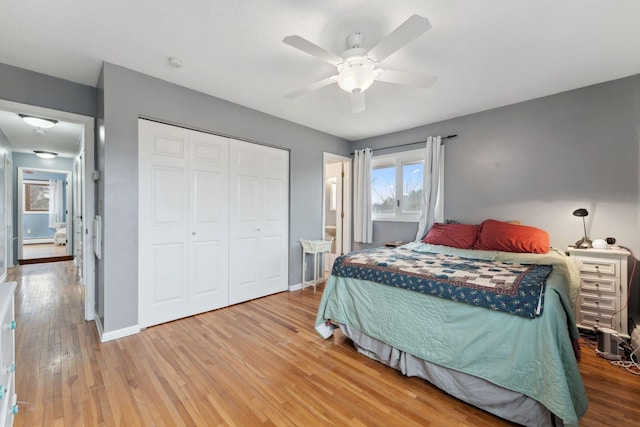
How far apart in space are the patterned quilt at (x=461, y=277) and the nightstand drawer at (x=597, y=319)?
98 cm

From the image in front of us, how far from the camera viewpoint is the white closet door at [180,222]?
8.81 ft

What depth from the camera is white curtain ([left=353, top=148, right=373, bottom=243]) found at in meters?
4.60

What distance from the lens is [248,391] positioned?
1.79m

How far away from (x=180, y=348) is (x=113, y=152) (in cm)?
Result: 190

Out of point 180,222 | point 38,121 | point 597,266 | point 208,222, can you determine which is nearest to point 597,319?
point 597,266

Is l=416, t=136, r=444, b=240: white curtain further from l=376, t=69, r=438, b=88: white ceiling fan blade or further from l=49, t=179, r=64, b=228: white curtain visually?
l=49, t=179, r=64, b=228: white curtain

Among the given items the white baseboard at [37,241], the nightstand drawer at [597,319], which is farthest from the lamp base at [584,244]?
the white baseboard at [37,241]

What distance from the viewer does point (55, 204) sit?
8836 mm

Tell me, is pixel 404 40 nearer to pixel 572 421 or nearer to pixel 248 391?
pixel 572 421

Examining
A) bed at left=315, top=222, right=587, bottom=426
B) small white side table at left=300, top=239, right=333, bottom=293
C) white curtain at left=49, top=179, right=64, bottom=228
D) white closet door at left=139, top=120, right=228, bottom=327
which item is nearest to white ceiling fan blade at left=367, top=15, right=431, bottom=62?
bed at left=315, top=222, right=587, bottom=426

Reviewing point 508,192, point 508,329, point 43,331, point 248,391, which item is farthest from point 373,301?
point 43,331

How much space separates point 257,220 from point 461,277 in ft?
8.53

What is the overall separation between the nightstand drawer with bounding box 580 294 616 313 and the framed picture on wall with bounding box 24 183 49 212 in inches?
523

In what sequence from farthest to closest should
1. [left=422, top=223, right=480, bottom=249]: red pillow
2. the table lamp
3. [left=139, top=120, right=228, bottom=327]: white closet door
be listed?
[left=422, top=223, right=480, bottom=249]: red pillow < [left=139, top=120, right=228, bottom=327]: white closet door < the table lamp
